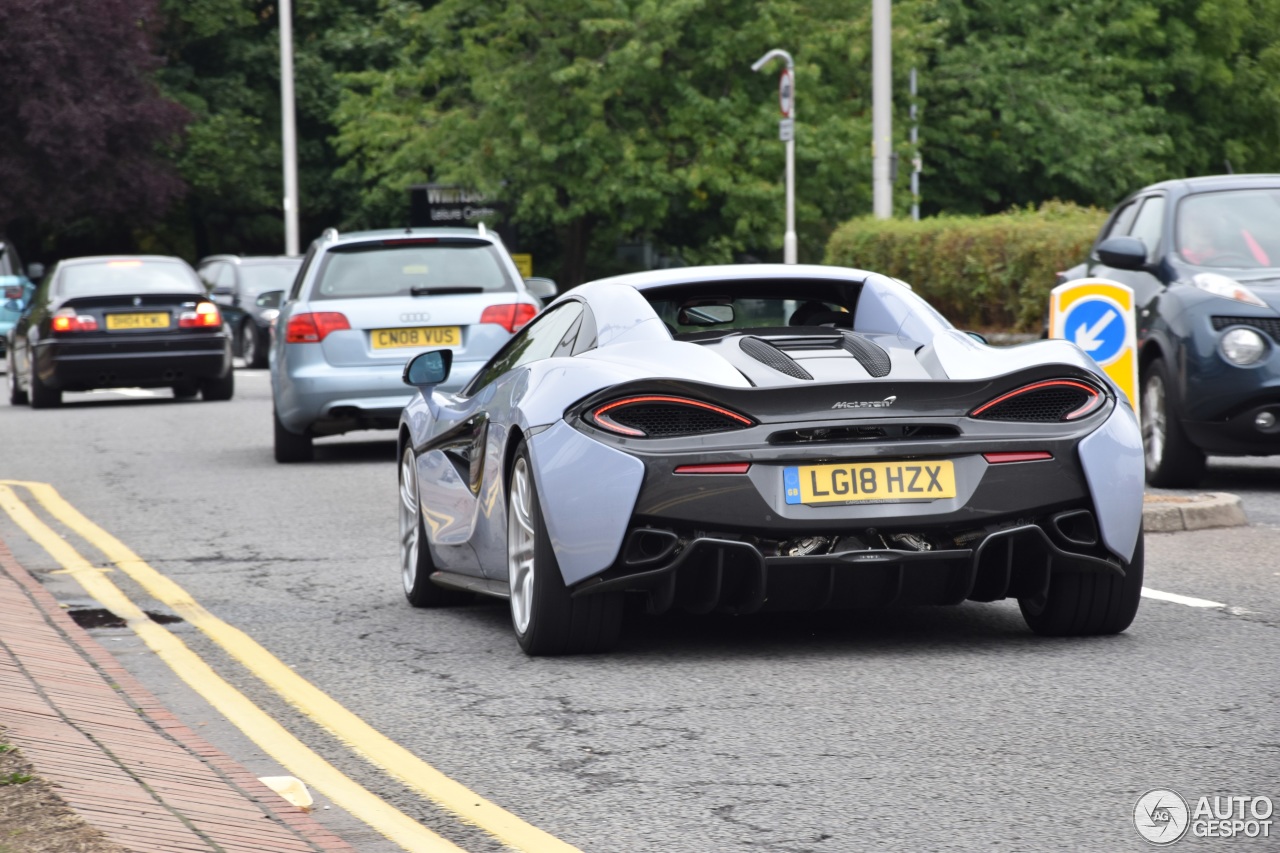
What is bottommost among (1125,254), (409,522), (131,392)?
(131,392)

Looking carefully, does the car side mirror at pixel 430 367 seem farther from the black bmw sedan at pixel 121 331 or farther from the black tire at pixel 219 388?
the black tire at pixel 219 388

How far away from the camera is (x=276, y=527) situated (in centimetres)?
1105

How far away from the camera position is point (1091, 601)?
6.73m

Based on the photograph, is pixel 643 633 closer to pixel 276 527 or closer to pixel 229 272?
pixel 276 527

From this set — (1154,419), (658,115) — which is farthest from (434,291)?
(658,115)

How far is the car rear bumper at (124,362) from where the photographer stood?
21250 mm

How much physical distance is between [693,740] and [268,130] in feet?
159

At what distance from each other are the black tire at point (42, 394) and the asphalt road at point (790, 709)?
41.5 ft

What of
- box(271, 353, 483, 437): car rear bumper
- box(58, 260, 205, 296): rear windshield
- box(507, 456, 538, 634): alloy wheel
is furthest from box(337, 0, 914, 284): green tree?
box(507, 456, 538, 634): alloy wheel

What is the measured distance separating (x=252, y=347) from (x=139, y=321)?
8.87 m

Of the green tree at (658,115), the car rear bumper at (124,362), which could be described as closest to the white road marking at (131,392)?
the car rear bumper at (124,362)

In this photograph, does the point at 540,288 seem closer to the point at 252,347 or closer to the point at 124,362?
the point at 124,362

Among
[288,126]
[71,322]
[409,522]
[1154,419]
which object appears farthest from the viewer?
[288,126]

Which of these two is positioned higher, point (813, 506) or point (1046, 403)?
point (1046, 403)
